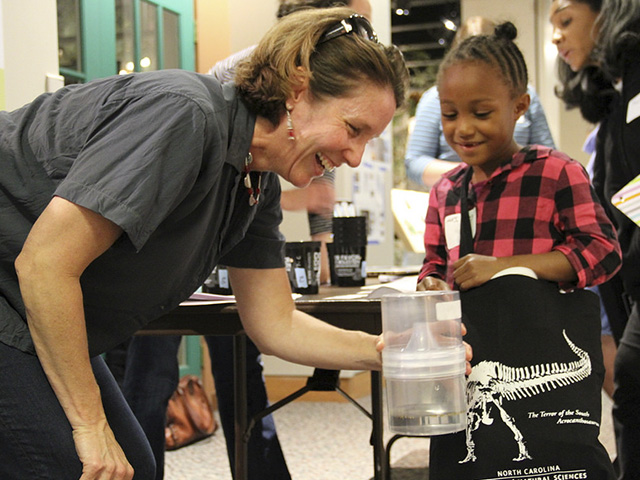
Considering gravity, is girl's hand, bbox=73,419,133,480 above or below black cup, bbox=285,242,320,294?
below

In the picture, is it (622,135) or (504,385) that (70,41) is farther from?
(504,385)

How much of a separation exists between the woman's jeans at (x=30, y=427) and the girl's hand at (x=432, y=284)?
77cm

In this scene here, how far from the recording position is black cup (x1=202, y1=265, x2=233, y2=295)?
80.7 inches

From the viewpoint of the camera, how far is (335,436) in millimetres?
3695

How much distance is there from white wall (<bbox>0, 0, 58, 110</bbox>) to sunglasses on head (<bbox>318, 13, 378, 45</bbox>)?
127 cm

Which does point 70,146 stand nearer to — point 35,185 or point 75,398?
point 35,185

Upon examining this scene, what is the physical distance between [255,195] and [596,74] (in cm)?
143

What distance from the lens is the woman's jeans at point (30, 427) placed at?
44.7 inches

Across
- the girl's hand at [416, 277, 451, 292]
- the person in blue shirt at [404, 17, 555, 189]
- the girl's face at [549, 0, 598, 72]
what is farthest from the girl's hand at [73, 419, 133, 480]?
the girl's face at [549, 0, 598, 72]

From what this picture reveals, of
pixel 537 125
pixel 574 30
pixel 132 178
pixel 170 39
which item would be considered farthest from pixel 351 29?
pixel 170 39

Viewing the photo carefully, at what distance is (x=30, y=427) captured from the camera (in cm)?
114

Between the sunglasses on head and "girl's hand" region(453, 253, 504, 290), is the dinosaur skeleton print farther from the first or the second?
the sunglasses on head

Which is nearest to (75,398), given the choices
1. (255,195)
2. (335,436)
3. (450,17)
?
(255,195)

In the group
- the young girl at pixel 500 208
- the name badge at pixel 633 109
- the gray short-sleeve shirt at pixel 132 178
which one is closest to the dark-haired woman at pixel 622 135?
the name badge at pixel 633 109
